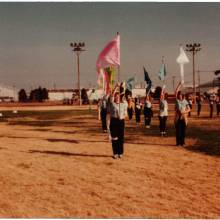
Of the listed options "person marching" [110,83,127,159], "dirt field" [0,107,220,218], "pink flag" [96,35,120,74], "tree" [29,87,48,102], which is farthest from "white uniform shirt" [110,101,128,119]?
"tree" [29,87,48,102]

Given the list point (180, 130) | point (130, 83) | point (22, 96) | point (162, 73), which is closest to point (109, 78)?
point (180, 130)

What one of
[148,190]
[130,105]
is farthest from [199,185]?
[130,105]

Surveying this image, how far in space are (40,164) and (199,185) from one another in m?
4.50

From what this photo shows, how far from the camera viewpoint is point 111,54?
12180 millimetres

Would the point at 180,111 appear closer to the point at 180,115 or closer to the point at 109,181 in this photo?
the point at 180,115

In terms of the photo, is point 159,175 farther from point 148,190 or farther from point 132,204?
point 132,204

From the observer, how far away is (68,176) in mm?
9078

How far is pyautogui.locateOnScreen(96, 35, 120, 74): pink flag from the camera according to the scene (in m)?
12.1

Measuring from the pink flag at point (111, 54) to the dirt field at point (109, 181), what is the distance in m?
2.81

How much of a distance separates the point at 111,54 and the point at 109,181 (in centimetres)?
491

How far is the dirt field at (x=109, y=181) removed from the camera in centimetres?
651

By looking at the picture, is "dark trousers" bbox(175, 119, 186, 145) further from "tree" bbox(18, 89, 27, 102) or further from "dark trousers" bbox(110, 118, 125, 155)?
"tree" bbox(18, 89, 27, 102)

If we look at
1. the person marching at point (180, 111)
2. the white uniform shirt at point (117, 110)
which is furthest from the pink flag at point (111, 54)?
the person marching at point (180, 111)

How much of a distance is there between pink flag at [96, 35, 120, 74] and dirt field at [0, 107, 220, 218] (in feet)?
9.21
